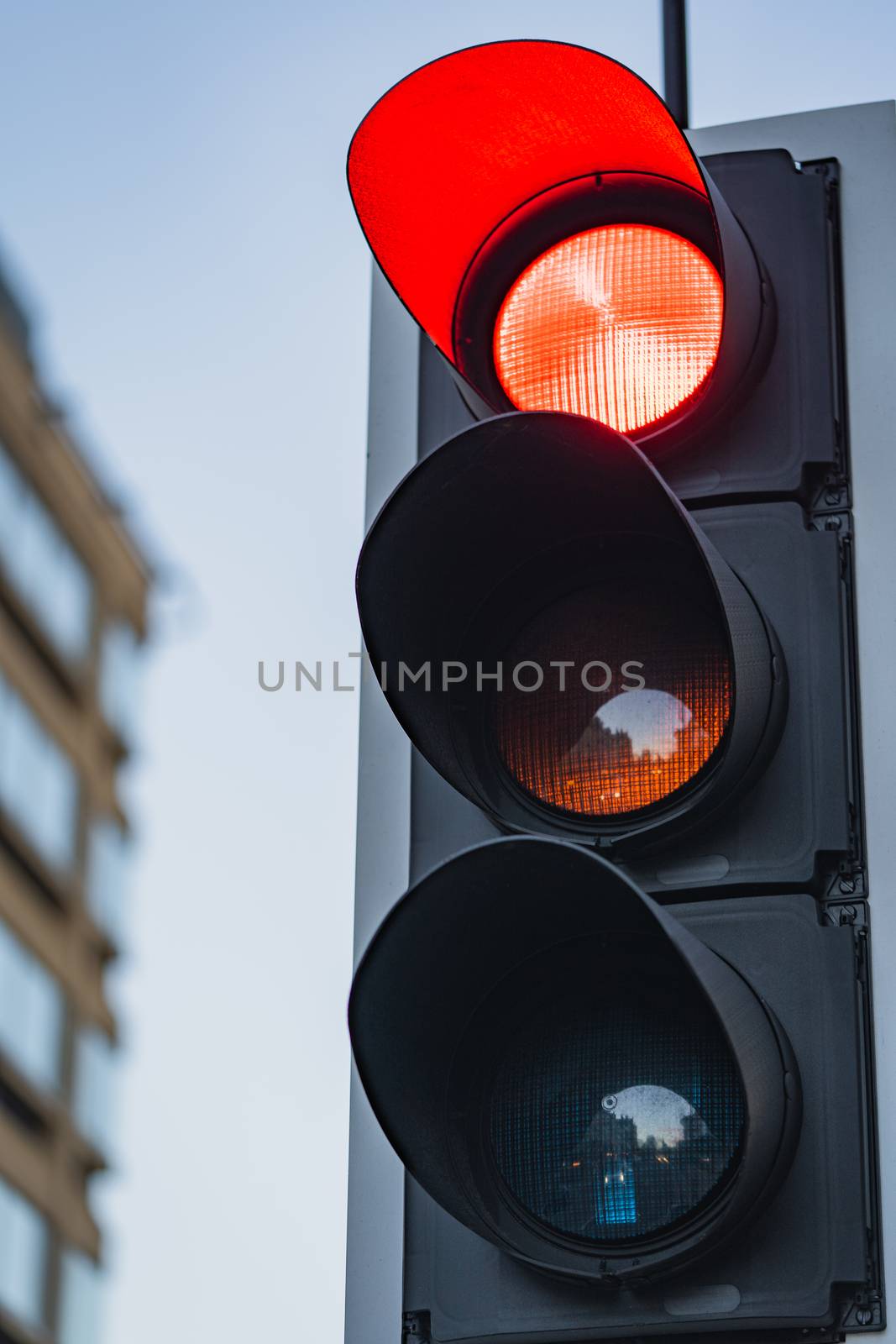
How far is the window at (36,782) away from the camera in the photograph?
150 ft

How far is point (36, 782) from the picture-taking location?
47.1 meters

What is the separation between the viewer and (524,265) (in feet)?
7.10

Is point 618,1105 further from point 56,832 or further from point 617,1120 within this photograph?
point 56,832

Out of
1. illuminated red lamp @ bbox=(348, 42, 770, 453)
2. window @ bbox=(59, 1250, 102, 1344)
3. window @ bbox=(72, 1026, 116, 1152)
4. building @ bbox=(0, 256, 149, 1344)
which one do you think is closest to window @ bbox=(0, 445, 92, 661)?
building @ bbox=(0, 256, 149, 1344)

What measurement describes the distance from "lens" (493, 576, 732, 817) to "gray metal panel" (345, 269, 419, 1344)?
0.53 ft

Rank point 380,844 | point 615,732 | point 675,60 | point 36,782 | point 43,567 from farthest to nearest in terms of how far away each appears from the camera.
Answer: point 43,567
point 36,782
point 675,60
point 380,844
point 615,732

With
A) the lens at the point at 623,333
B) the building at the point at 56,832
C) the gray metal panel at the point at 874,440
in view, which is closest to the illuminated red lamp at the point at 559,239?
the lens at the point at 623,333

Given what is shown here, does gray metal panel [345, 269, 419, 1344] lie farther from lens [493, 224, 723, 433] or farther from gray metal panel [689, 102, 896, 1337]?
gray metal panel [689, 102, 896, 1337]

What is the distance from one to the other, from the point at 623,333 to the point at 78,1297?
46230mm

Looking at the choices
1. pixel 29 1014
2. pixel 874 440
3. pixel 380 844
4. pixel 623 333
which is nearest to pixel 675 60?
pixel 623 333

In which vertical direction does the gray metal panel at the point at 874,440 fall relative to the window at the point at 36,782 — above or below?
below

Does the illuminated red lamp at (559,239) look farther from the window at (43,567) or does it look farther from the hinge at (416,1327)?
the window at (43,567)

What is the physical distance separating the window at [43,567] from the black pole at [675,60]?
4531cm

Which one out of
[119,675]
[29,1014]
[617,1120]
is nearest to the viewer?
[617,1120]
